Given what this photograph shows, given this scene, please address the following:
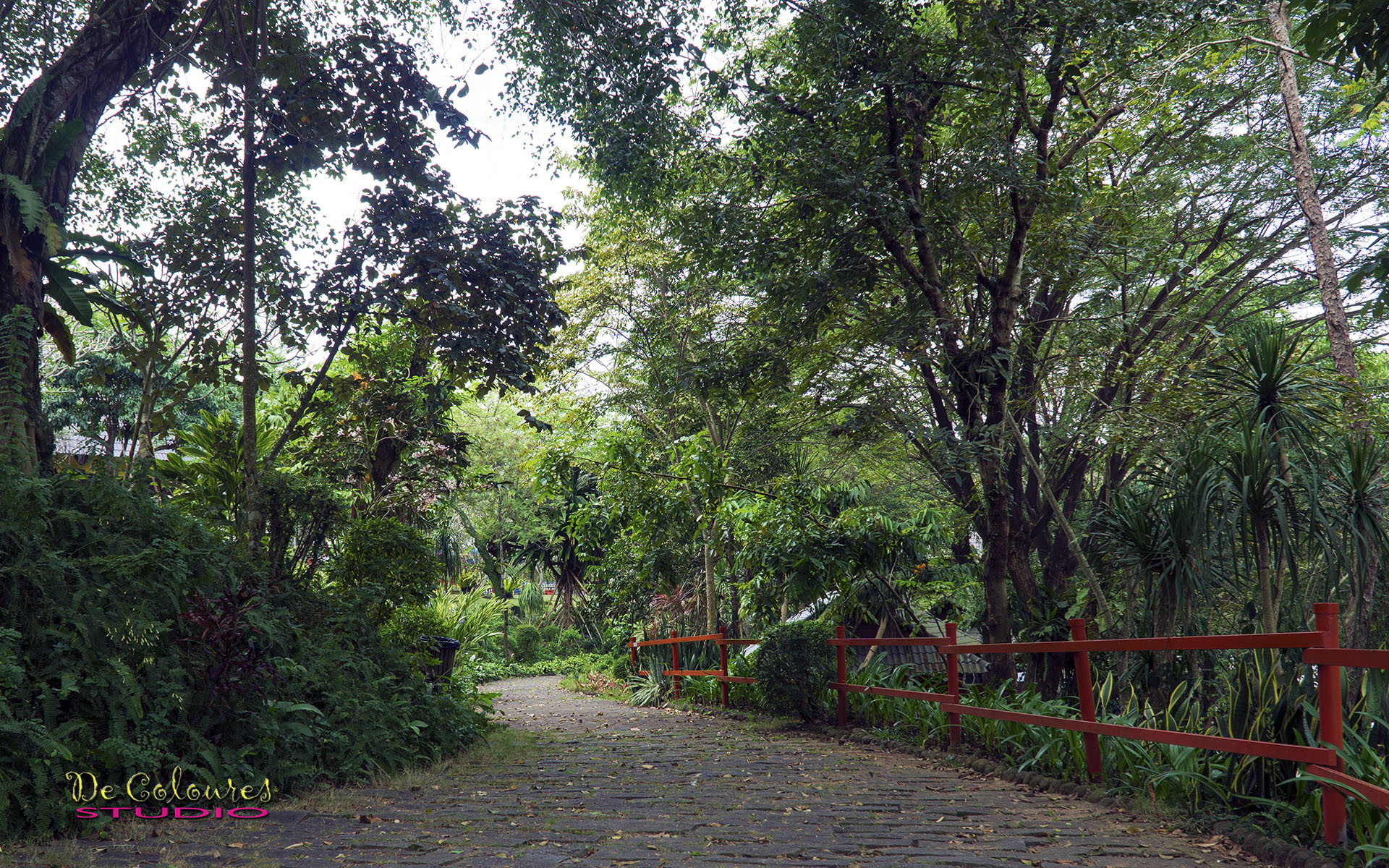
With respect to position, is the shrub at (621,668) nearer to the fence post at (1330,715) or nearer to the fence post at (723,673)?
the fence post at (723,673)

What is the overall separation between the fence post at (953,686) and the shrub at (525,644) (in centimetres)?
2288

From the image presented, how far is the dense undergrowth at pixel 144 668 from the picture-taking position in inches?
170

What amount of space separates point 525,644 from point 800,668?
68.1 ft

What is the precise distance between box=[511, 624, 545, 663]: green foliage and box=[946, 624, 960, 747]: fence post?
2287 cm

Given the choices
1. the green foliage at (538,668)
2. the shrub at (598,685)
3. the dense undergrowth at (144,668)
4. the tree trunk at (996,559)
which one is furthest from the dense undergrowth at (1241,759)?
the green foliage at (538,668)

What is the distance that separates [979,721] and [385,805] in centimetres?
498

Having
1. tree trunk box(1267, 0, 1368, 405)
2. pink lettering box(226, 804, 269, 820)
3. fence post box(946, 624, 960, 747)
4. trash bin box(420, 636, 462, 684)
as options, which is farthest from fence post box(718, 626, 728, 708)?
tree trunk box(1267, 0, 1368, 405)

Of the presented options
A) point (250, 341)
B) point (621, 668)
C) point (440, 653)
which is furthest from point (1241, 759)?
point (621, 668)

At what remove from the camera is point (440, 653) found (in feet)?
30.9

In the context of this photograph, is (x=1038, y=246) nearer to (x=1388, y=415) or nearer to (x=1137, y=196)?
(x=1137, y=196)

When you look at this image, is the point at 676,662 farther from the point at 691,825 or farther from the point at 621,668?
the point at 691,825

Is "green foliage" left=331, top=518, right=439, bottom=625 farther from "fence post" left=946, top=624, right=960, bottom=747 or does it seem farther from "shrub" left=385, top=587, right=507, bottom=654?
"fence post" left=946, top=624, right=960, bottom=747

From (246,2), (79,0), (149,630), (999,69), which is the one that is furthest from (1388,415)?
(79,0)

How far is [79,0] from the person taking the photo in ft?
31.4
